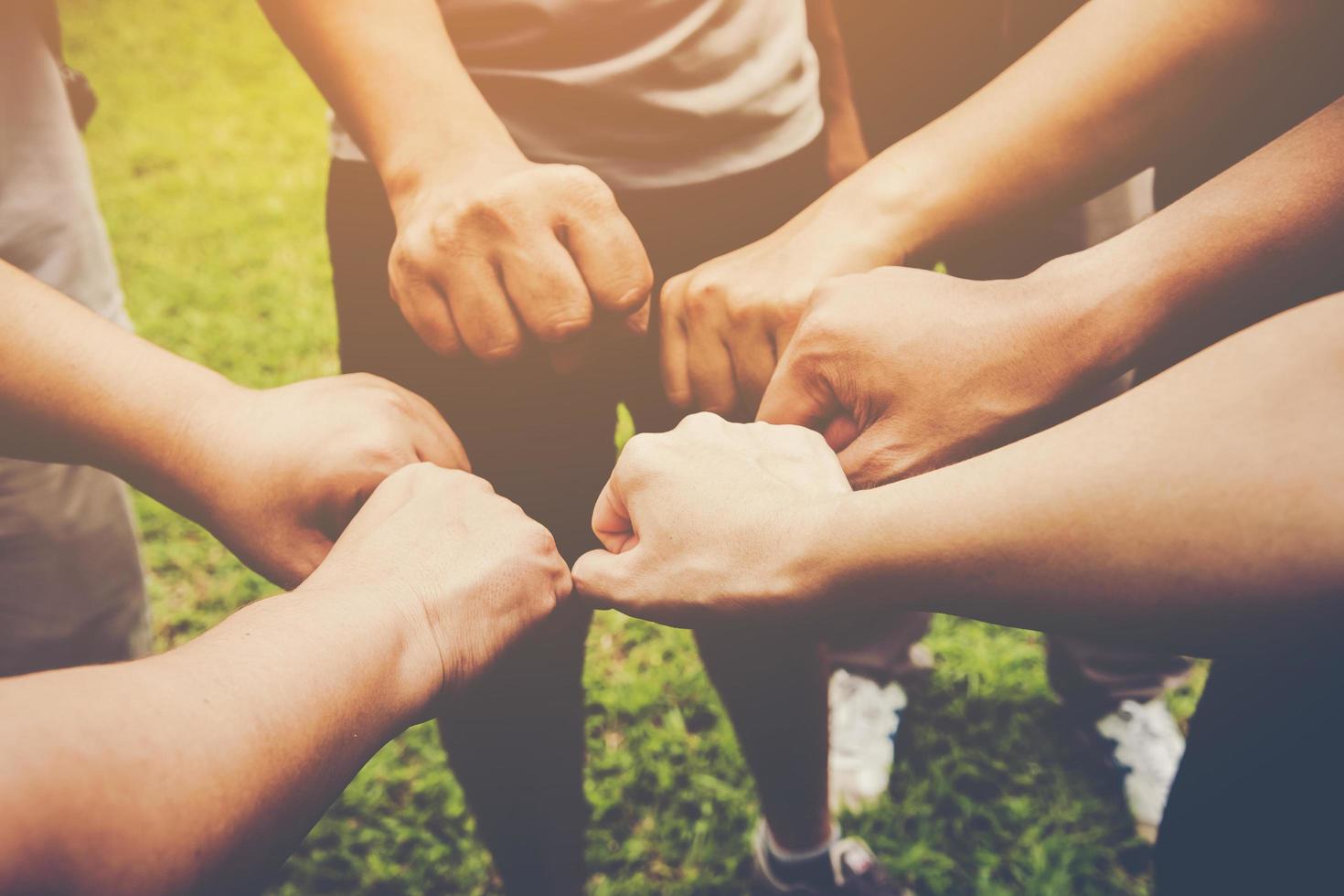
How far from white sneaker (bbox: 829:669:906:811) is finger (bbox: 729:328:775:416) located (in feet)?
4.49

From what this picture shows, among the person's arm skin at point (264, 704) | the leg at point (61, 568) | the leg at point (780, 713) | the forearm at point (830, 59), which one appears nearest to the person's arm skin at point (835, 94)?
the forearm at point (830, 59)

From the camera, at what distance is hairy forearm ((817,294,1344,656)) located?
77 centimetres

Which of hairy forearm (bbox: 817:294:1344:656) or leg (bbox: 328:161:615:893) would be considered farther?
leg (bbox: 328:161:615:893)

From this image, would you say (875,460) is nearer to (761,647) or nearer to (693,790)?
(761,647)

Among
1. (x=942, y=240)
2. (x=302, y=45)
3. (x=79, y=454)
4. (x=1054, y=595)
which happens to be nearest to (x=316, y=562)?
(x=79, y=454)

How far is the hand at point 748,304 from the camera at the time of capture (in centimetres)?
129

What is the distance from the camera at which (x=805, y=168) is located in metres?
1.69

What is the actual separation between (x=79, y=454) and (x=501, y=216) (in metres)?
0.71

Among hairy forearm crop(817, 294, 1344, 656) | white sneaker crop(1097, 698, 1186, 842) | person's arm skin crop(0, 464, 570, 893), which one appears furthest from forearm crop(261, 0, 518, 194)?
white sneaker crop(1097, 698, 1186, 842)

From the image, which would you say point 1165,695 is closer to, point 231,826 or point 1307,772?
point 1307,772

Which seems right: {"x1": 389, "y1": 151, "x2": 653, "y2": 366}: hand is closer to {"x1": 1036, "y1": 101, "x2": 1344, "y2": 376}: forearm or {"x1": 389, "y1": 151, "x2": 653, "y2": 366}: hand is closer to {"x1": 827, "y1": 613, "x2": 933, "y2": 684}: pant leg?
{"x1": 1036, "y1": 101, "x2": 1344, "y2": 376}: forearm

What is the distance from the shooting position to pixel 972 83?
1.89m

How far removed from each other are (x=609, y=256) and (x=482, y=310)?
19cm

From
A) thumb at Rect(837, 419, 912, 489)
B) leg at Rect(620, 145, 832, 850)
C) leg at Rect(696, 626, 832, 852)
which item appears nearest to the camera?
thumb at Rect(837, 419, 912, 489)
